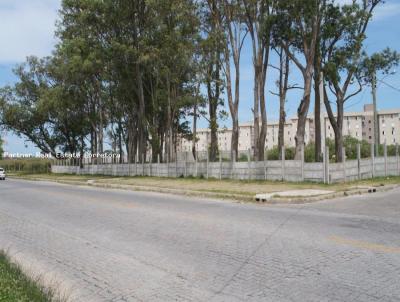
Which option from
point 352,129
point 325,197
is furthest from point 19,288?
point 352,129

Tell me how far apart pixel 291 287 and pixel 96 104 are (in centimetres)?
5508

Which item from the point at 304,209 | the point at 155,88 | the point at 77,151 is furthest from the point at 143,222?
the point at 77,151

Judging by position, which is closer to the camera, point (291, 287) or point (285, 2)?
point (291, 287)

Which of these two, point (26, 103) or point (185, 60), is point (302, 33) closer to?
point (185, 60)

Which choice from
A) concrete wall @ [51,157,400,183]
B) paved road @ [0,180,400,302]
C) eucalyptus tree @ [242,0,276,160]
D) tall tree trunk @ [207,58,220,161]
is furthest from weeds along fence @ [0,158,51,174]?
paved road @ [0,180,400,302]

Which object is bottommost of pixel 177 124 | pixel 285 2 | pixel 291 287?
pixel 291 287

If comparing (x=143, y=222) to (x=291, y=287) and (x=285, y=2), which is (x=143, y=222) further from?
(x=285, y=2)

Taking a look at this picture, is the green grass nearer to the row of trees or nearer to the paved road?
the paved road

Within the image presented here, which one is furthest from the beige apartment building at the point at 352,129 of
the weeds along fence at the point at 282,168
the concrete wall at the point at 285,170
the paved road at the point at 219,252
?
the paved road at the point at 219,252

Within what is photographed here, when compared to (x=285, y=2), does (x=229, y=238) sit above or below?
below

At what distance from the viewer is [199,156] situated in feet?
120

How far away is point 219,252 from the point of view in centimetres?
857

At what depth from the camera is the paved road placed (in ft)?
20.7

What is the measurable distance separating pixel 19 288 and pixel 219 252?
3.44 metres
